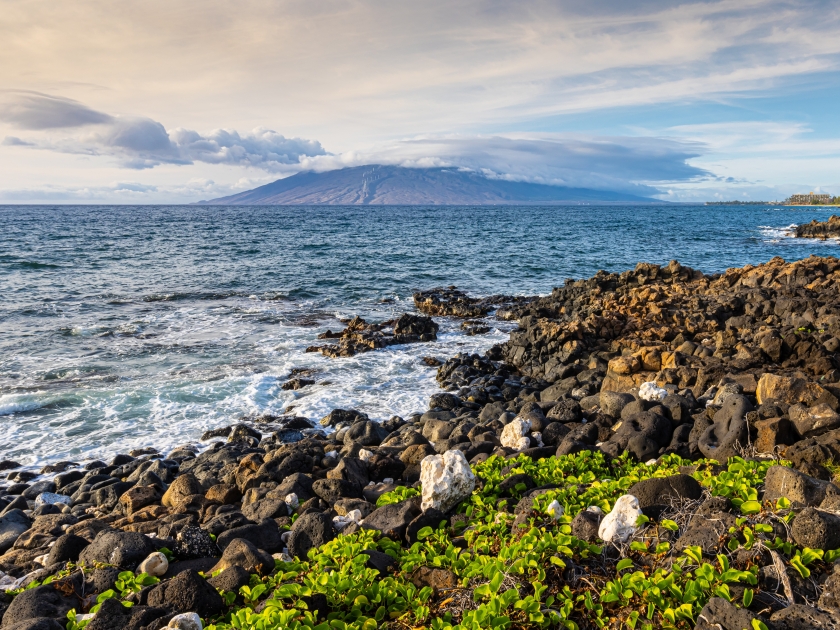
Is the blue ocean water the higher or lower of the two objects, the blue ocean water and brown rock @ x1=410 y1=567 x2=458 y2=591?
the lower

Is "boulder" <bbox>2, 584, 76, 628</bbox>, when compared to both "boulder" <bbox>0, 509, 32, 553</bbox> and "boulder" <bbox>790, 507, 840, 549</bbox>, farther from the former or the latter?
"boulder" <bbox>790, 507, 840, 549</bbox>

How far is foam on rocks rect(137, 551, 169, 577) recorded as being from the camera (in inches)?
238

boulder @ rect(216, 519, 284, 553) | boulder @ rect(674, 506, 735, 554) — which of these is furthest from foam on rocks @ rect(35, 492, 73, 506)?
boulder @ rect(674, 506, 735, 554)

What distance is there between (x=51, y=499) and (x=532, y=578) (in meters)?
9.85

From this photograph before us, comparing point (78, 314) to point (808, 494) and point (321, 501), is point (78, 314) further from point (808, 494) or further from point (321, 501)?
point (808, 494)

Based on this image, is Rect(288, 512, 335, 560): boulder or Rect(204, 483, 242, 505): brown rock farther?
Rect(204, 483, 242, 505): brown rock

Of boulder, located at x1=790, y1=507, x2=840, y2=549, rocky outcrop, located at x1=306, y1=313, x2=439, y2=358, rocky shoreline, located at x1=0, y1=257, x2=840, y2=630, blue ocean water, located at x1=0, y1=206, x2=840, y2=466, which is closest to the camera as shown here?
rocky shoreline, located at x1=0, y1=257, x2=840, y2=630

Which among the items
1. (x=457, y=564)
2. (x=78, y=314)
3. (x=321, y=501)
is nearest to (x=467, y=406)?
(x=321, y=501)

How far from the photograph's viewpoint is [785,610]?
412 centimetres

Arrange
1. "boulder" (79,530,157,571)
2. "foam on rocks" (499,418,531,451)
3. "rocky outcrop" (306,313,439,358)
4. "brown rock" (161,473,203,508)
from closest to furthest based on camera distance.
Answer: "boulder" (79,530,157,571)
"brown rock" (161,473,203,508)
"foam on rocks" (499,418,531,451)
"rocky outcrop" (306,313,439,358)

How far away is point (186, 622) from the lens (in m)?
4.70

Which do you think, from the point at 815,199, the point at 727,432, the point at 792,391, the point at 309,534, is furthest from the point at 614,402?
the point at 815,199

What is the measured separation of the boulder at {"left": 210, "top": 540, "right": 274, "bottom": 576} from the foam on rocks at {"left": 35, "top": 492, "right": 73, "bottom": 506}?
644cm

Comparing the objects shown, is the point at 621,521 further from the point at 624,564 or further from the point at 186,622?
the point at 186,622
